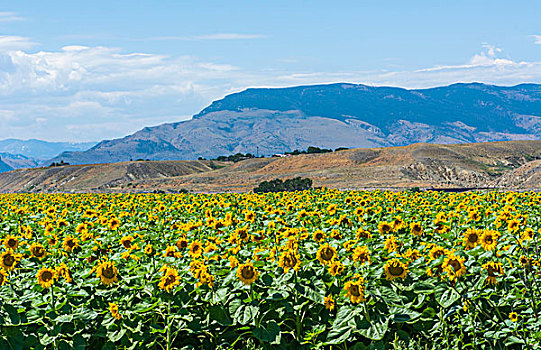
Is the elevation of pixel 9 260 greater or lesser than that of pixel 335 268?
greater

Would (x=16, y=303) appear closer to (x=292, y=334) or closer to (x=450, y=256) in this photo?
(x=292, y=334)

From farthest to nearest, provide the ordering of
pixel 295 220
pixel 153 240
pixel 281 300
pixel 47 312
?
pixel 295 220, pixel 153 240, pixel 281 300, pixel 47 312

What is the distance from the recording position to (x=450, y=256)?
6531 mm

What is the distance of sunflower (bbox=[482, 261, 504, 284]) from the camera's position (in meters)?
6.51

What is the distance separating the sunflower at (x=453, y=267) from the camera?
6.42 metres

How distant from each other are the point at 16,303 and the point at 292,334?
2944 millimetres

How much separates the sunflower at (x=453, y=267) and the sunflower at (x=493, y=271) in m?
0.30

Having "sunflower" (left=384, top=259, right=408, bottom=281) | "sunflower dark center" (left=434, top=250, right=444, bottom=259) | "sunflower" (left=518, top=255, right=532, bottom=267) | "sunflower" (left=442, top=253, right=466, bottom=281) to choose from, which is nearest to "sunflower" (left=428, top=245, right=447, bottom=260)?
"sunflower dark center" (left=434, top=250, right=444, bottom=259)

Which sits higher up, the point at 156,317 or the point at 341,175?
the point at 156,317

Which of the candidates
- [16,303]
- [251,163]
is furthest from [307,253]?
[251,163]

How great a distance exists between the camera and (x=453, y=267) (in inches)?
255

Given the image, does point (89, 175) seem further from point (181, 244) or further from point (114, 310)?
point (114, 310)

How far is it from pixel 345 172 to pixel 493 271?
9070cm

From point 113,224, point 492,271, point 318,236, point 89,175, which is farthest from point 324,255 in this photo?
point 89,175
